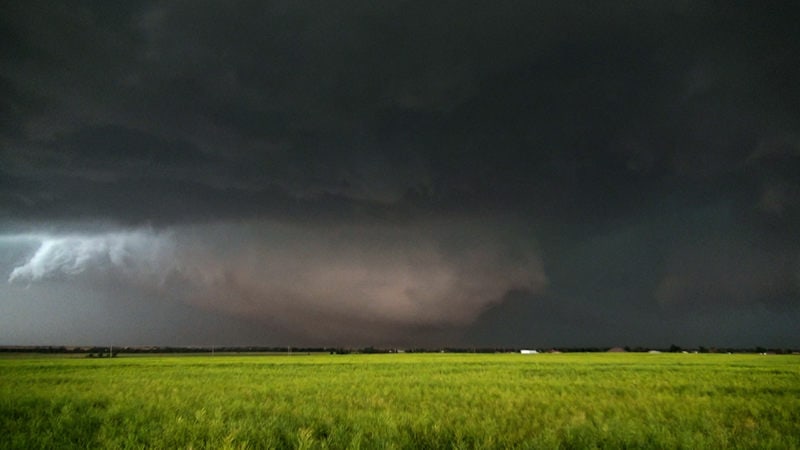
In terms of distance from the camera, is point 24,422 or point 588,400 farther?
point 588,400

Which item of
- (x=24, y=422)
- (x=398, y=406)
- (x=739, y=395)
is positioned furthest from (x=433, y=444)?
(x=739, y=395)

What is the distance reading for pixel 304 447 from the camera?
7070 mm

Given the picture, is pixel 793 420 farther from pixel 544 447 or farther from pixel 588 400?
pixel 544 447

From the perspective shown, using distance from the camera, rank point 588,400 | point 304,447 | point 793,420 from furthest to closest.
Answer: point 588,400, point 793,420, point 304,447

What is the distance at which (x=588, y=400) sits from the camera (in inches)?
529

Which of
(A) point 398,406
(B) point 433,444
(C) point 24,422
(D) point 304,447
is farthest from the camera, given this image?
(A) point 398,406

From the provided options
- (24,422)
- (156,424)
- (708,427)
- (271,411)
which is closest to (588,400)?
(708,427)

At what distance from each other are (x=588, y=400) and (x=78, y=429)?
1307 cm

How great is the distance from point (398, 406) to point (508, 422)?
3508mm

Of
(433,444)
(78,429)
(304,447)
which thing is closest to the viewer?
(304,447)

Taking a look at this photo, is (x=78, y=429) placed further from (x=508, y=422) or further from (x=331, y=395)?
(x=508, y=422)

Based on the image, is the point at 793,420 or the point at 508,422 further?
the point at 793,420

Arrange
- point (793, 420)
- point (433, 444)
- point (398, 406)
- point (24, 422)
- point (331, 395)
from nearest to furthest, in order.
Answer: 1. point (433, 444)
2. point (24, 422)
3. point (793, 420)
4. point (398, 406)
5. point (331, 395)

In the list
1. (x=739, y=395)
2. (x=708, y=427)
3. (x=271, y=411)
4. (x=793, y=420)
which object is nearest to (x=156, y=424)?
(x=271, y=411)
